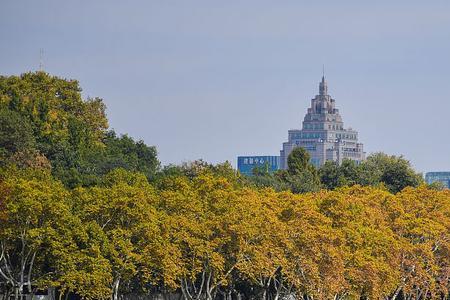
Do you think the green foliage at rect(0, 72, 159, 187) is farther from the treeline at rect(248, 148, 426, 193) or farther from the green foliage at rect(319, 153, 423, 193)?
the green foliage at rect(319, 153, 423, 193)

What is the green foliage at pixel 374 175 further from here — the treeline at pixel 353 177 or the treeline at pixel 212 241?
the treeline at pixel 212 241

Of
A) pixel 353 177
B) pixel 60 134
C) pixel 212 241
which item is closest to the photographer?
pixel 212 241

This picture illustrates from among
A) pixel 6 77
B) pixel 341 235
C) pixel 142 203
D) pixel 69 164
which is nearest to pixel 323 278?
pixel 341 235

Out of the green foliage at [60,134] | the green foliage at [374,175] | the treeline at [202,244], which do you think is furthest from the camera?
the green foliage at [374,175]

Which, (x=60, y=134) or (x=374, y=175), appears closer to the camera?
(x=60, y=134)

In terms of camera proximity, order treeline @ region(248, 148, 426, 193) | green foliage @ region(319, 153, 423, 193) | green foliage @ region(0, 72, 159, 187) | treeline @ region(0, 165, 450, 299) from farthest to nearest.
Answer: green foliage @ region(319, 153, 423, 193)
treeline @ region(248, 148, 426, 193)
green foliage @ region(0, 72, 159, 187)
treeline @ region(0, 165, 450, 299)

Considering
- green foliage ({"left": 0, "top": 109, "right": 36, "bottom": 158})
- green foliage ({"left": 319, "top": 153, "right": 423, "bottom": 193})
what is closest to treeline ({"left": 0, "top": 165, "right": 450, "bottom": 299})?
green foliage ({"left": 0, "top": 109, "right": 36, "bottom": 158})

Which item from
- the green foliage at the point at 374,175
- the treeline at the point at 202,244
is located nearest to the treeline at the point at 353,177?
the green foliage at the point at 374,175

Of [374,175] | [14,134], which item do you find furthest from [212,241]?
[374,175]

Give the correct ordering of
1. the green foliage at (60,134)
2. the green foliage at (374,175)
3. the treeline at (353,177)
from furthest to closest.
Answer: the green foliage at (374,175)
the treeline at (353,177)
the green foliage at (60,134)

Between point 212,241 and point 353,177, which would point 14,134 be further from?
point 212,241

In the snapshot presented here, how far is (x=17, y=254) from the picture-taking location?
8119 centimetres

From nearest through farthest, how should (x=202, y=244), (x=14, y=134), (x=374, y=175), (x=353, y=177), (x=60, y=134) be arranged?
(x=202, y=244) → (x=14, y=134) → (x=60, y=134) → (x=374, y=175) → (x=353, y=177)

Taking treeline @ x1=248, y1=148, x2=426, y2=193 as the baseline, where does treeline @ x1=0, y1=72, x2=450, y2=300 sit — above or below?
below
